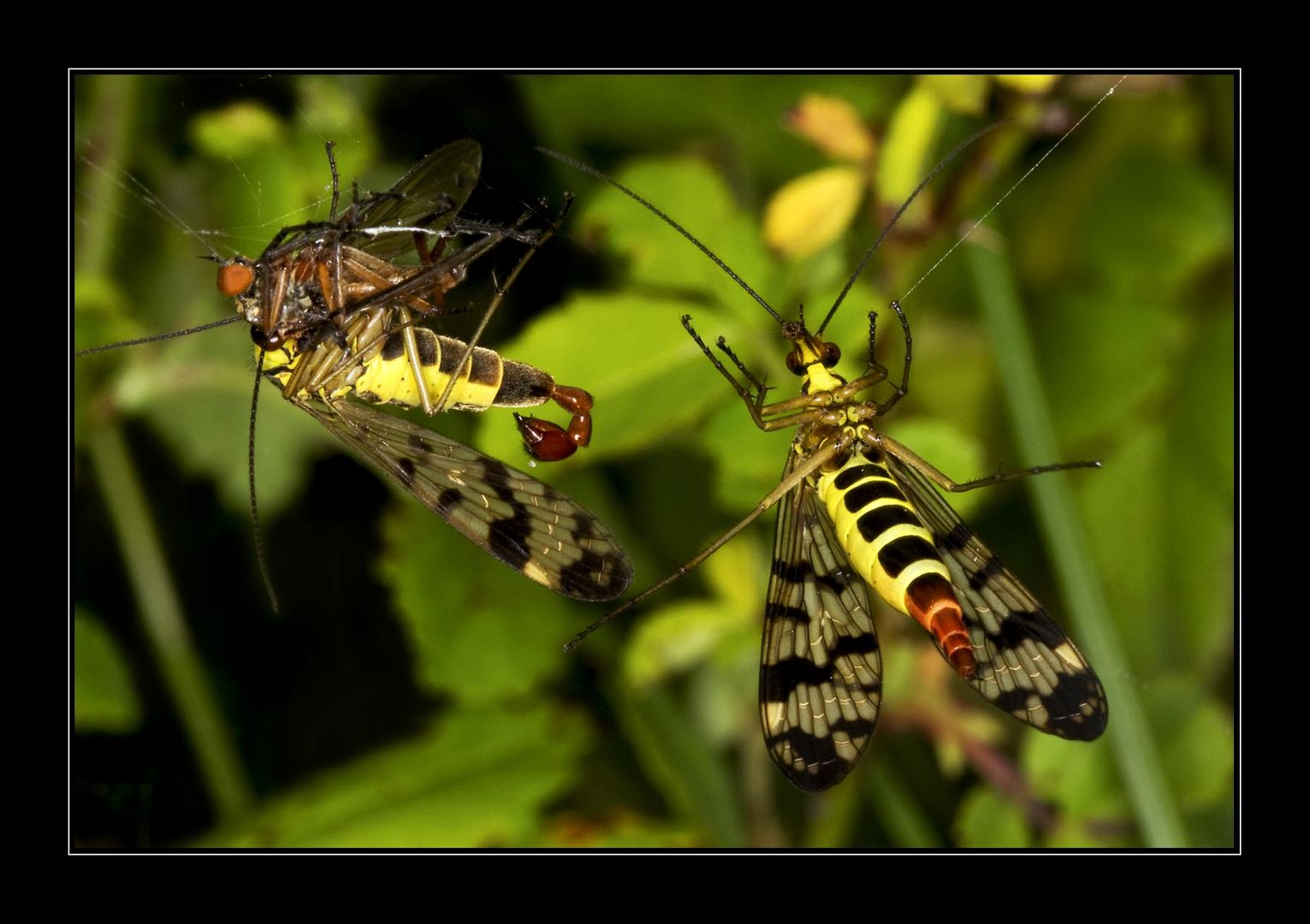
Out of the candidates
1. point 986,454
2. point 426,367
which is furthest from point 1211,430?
point 426,367

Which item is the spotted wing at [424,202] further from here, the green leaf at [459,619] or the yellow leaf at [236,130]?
the green leaf at [459,619]

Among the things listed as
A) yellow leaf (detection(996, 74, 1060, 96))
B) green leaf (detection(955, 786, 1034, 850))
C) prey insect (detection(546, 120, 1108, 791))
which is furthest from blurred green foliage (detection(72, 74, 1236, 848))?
prey insect (detection(546, 120, 1108, 791))

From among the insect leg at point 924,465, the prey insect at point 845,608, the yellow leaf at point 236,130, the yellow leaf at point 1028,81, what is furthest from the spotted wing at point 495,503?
the yellow leaf at point 1028,81

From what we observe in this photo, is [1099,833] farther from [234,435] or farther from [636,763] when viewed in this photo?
[234,435]

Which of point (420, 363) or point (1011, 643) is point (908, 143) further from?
point (420, 363)

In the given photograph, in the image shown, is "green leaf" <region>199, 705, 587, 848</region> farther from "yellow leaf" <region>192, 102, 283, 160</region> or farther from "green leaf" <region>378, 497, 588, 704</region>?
"yellow leaf" <region>192, 102, 283, 160</region>

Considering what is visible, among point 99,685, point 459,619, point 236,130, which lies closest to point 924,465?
point 459,619
